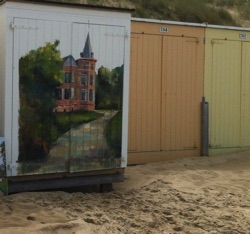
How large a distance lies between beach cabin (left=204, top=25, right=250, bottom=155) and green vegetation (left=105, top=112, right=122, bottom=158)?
10.7 ft

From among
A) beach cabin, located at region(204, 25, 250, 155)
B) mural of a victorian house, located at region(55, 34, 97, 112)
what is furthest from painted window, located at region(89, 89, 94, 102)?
beach cabin, located at region(204, 25, 250, 155)

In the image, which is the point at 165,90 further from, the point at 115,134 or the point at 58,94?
the point at 58,94

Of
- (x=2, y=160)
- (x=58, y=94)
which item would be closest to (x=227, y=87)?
(x=58, y=94)

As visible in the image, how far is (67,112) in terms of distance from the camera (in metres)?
6.57

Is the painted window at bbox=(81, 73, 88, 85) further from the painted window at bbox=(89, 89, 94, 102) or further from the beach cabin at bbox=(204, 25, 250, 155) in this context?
the beach cabin at bbox=(204, 25, 250, 155)

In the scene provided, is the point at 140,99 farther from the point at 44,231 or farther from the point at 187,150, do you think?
the point at 44,231

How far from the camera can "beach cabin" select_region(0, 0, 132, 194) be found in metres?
6.23

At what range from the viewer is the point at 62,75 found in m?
6.52

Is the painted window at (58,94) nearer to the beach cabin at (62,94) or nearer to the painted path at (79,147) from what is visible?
the beach cabin at (62,94)

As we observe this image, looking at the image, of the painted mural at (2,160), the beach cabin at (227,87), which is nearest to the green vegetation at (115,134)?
the painted mural at (2,160)

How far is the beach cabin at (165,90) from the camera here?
29.9 feet

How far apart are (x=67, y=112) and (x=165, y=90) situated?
3170mm

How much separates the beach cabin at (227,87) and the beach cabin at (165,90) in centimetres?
23

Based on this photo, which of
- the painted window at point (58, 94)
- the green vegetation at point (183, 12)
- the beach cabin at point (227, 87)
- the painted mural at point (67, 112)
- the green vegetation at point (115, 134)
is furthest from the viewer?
the green vegetation at point (183, 12)
